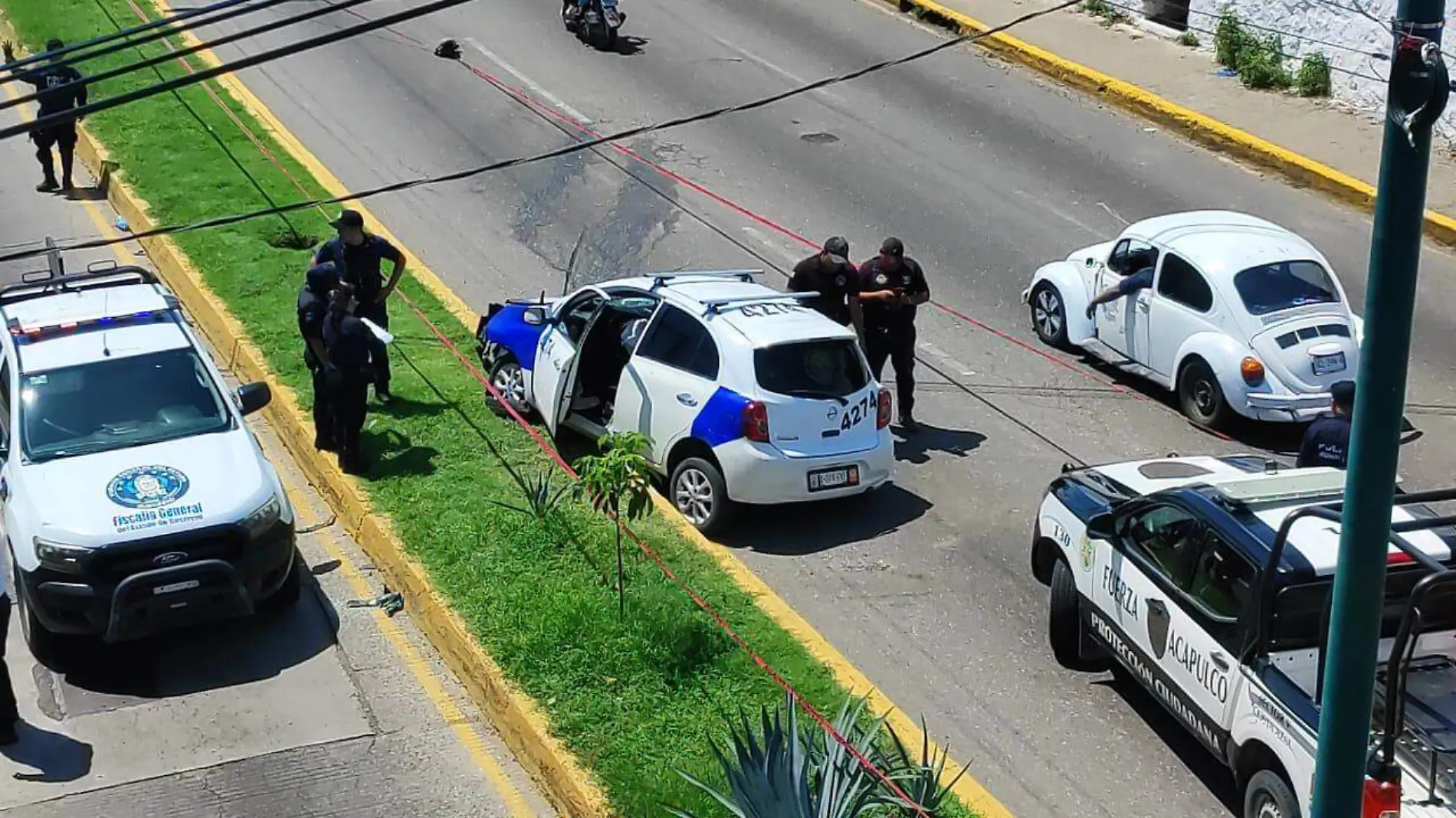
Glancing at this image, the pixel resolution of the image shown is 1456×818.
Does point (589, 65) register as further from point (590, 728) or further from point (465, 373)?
point (590, 728)

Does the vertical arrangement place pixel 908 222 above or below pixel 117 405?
below

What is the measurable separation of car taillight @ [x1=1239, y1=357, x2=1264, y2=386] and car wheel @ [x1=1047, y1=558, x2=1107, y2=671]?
13.7ft

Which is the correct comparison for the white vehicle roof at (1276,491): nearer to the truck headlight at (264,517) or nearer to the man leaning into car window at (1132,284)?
the man leaning into car window at (1132,284)

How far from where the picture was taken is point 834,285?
14438mm

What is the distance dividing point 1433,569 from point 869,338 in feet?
22.6

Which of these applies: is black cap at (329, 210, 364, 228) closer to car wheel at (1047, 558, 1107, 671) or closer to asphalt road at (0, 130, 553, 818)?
asphalt road at (0, 130, 553, 818)

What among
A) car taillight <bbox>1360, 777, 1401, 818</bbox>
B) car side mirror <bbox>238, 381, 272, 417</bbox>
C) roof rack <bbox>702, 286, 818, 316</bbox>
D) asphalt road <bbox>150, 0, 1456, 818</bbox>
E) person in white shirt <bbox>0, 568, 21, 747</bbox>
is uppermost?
car taillight <bbox>1360, 777, 1401, 818</bbox>

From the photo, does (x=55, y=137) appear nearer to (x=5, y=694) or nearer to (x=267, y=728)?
(x=5, y=694)

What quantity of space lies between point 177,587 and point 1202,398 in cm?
853

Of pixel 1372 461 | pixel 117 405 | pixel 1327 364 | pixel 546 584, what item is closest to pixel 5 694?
pixel 117 405

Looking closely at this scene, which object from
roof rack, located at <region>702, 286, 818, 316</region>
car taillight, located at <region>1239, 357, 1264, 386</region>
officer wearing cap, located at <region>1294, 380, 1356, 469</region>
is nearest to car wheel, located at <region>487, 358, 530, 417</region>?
roof rack, located at <region>702, 286, 818, 316</region>

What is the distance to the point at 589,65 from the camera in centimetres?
2555

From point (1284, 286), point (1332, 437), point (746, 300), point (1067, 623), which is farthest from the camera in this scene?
point (1284, 286)

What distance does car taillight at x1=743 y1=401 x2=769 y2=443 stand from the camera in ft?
41.0
